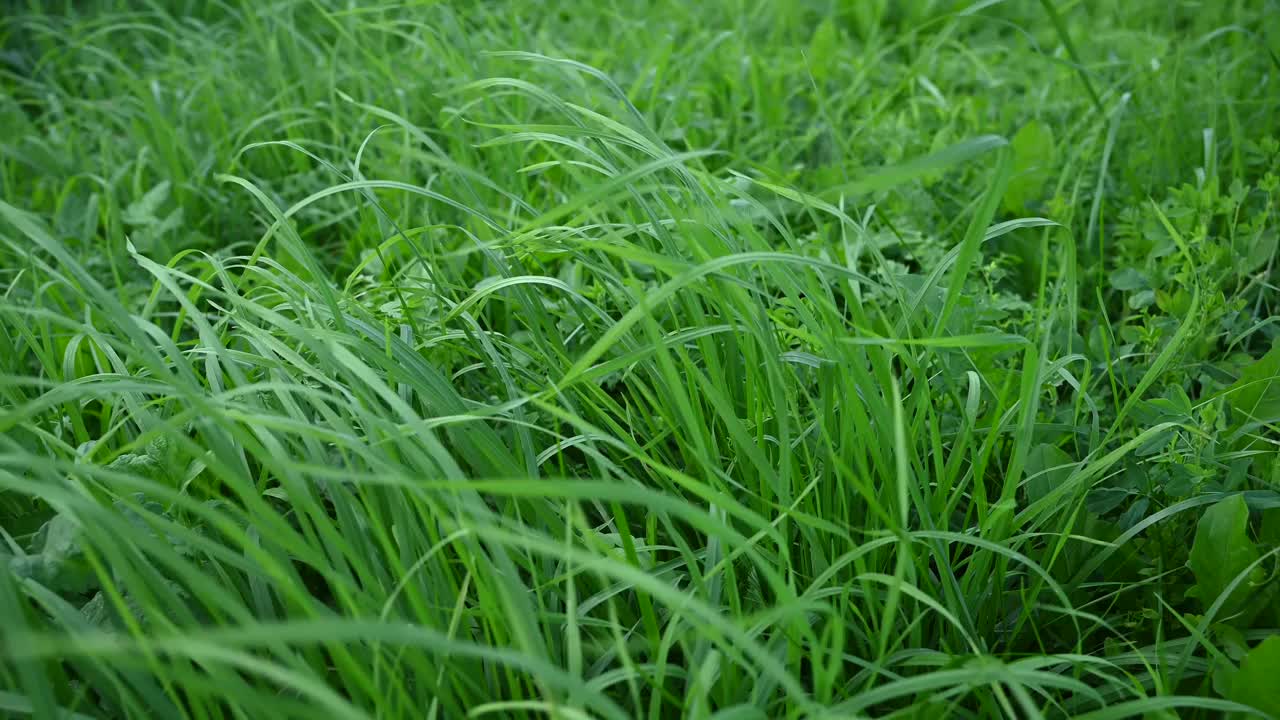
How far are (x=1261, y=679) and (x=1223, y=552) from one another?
0.61 feet

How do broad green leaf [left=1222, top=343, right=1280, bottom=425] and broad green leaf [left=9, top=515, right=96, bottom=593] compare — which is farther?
broad green leaf [left=1222, top=343, right=1280, bottom=425]

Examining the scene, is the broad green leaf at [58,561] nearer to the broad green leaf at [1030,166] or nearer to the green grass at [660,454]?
the green grass at [660,454]

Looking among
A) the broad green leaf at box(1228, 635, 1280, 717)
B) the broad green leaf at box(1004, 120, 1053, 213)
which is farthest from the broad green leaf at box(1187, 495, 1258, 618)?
the broad green leaf at box(1004, 120, 1053, 213)

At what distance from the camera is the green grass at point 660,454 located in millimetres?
880

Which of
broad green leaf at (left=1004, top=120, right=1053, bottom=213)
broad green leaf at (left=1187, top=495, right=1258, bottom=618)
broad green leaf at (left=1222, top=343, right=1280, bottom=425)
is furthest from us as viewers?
broad green leaf at (left=1004, top=120, right=1053, bottom=213)

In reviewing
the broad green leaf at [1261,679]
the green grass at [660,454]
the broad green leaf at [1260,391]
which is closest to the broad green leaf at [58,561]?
the green grass at [660,454]

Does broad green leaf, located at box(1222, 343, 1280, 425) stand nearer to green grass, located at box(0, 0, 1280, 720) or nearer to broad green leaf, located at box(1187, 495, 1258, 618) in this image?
green grass, located at box(0, 0, 1280, 720)

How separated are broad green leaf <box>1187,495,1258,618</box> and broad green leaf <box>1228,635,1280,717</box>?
148 millimetres

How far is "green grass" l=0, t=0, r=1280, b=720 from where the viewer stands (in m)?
0.88

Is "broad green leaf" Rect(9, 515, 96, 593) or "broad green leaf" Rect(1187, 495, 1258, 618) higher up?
"broad green leaf" Rect(9, 515, 96, 593)

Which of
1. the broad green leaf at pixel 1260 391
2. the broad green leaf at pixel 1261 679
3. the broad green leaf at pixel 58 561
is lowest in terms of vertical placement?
the broad green leaf at pixel 1261 679

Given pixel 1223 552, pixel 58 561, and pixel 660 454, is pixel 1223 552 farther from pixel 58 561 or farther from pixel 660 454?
pixel 58 561

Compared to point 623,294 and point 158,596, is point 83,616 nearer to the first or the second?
point 158,596

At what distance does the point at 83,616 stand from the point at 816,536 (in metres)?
0.81
